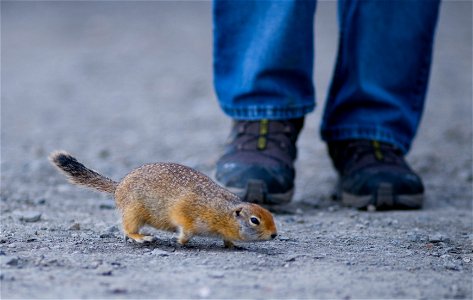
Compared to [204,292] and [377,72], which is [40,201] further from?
[204,292]

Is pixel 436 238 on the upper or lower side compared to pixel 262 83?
lower

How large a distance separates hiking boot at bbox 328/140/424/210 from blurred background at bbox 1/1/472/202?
42 cm

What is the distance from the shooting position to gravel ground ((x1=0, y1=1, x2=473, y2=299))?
3.28m

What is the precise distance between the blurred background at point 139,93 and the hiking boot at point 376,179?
415 mm

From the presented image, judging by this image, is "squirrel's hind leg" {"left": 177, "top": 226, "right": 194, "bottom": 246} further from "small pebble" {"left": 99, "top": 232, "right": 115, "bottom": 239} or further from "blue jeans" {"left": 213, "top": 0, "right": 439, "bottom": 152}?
"blue jeans" {"left": 213, "top": 0, "right": 439, "bottom": 152}

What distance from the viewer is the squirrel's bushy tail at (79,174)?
13.9ft

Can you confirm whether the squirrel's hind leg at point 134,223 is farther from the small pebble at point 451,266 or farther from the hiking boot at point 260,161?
the small pebble at point 451,266

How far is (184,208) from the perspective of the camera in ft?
12.8

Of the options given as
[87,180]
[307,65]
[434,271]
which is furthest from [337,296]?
→ [307,65]

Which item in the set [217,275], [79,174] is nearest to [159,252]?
[217,275]

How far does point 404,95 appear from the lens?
5609mm

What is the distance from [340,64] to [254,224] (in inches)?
81.2

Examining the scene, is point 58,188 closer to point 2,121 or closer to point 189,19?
point 2,121

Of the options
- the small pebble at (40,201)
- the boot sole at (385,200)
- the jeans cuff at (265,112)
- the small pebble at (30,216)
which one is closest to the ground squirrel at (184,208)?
the small pebble at (30,216)
